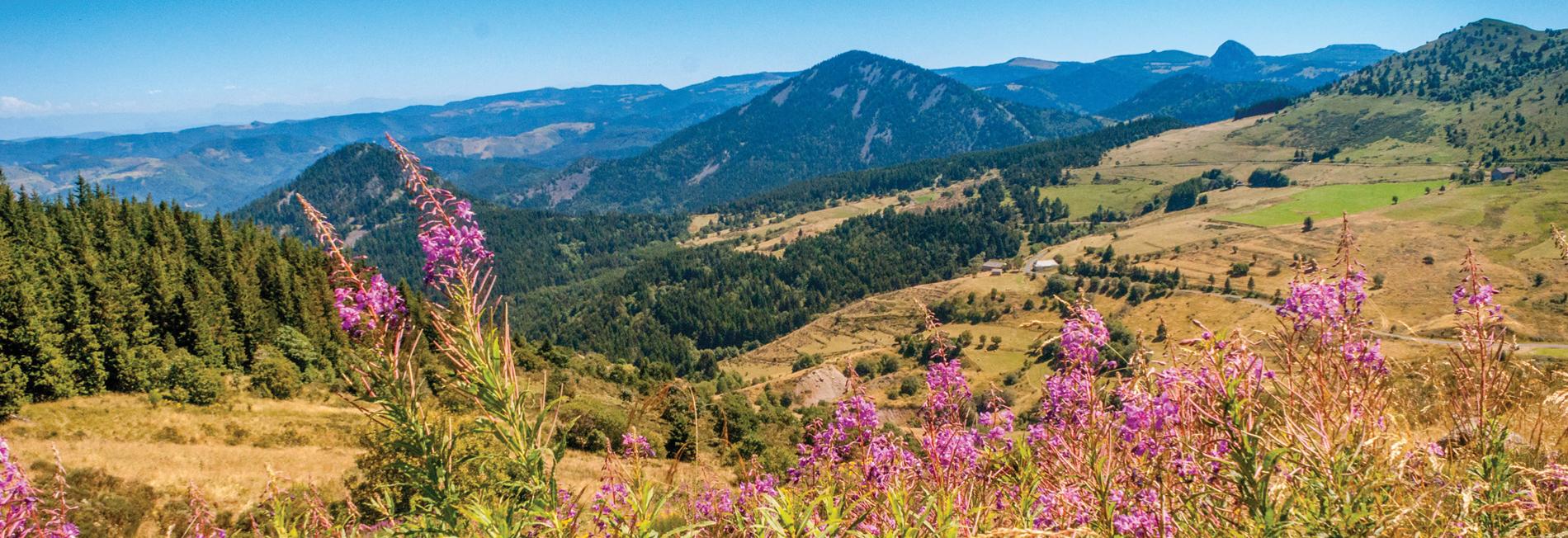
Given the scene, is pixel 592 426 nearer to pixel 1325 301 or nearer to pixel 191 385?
pixel 191 385

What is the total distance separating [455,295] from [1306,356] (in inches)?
236

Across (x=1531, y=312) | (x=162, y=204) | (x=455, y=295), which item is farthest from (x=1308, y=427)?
(x=1531, y=312)

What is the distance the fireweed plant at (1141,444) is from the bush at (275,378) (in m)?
48.4

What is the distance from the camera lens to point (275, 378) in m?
46.5

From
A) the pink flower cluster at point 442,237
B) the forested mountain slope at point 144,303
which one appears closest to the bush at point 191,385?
the forested mountain slope at point 144,303

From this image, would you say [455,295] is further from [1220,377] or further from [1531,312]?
[1531,312]

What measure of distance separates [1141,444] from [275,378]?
56.8m

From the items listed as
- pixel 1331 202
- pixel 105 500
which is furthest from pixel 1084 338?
pixel 1331 202

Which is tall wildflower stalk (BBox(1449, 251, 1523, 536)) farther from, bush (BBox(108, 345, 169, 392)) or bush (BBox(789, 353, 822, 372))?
bush (BBox(789, 353, 822, 372))

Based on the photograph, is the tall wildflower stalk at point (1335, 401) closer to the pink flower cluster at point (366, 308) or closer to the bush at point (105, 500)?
the pink flower cluster at point (366, 308)

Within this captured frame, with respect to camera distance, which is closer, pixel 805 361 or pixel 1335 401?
pixel 1335 401

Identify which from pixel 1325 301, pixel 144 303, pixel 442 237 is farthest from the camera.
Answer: pixel 144 303

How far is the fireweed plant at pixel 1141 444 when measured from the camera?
4129 millimetres

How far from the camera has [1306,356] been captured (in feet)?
15.6
